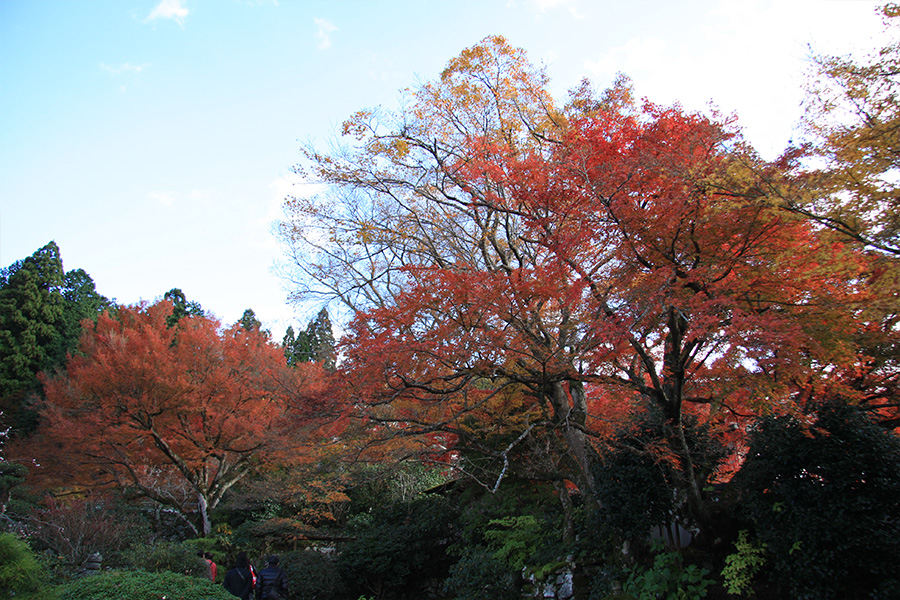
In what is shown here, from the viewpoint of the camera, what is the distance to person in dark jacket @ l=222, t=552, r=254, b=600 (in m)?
6.65

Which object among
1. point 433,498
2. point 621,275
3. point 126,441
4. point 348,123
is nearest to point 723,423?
point 621,275

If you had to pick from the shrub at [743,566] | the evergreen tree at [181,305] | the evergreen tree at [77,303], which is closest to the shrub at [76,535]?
the shrub at [743,566]

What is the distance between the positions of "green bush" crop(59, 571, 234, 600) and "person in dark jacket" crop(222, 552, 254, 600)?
75 centimetres

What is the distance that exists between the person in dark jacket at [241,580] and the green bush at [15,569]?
2.42 metres

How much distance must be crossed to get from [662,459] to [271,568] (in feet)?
17.6

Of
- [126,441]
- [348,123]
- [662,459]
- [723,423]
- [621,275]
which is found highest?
[348,123]

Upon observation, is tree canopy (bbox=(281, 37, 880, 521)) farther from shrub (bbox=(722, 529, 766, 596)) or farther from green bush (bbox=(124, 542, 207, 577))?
green bush (bbox=(124, 542, 207, 577))

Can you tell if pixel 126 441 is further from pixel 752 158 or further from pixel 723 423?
pixel 752 158

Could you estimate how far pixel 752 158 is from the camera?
5520 millimetres

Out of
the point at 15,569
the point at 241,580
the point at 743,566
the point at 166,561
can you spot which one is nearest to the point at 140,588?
the point at 15,569

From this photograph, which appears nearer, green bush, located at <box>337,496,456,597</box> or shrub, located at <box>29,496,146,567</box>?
shrub, located at <box>29,496,146,567</box>

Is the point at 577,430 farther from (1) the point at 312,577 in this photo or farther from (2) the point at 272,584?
(1) the point at 312,577

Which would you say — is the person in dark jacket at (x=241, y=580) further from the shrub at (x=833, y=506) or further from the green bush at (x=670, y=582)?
the shrub at (x=833, y=506)

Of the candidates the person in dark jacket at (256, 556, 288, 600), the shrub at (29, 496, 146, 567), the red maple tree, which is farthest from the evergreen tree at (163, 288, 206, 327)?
the person in dark jacket at (256, 556, 288, 600)
